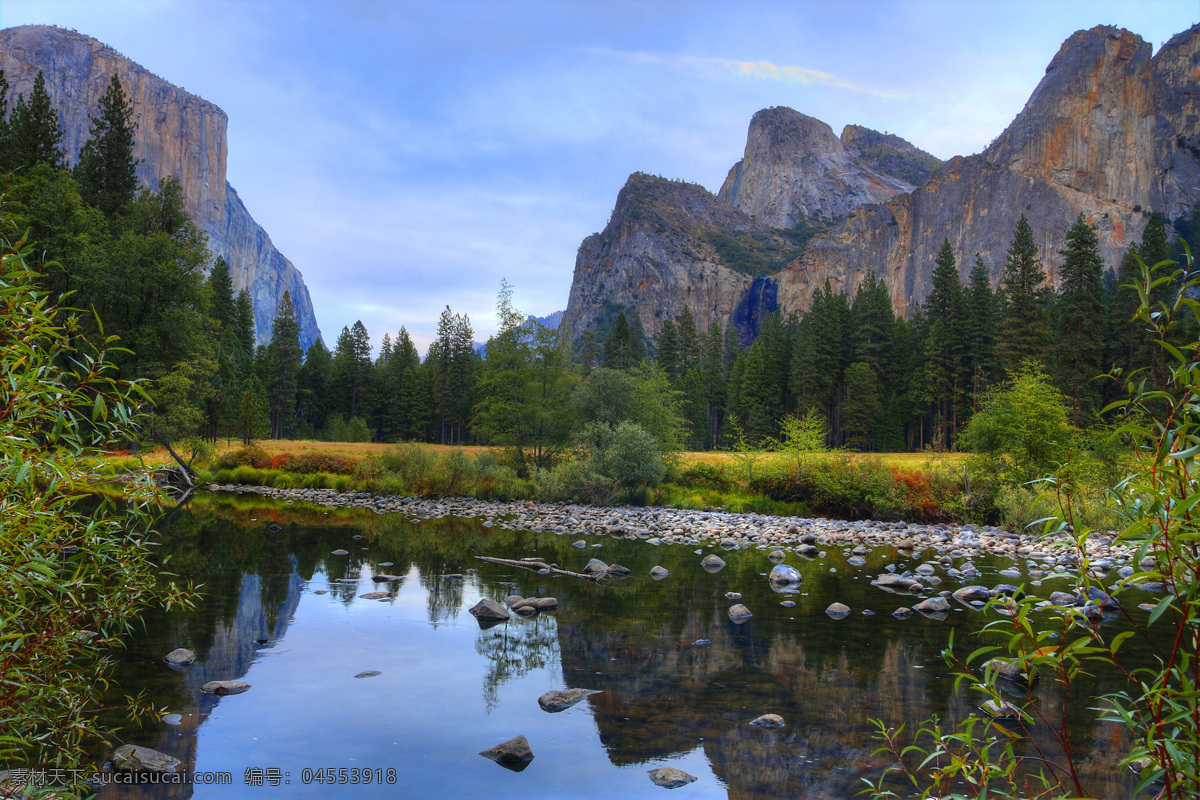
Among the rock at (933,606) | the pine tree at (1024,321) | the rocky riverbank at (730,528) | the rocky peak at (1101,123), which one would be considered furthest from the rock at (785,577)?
the rocky peak at (1101,123)

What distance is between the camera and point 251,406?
46281mm

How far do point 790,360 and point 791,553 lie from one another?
176 feet

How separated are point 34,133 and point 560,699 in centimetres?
4655

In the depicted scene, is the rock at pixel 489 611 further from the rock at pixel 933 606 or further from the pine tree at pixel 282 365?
the pine tree at pixel 282 365

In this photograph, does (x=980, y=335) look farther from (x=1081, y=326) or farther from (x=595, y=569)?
(x=595, y=569)

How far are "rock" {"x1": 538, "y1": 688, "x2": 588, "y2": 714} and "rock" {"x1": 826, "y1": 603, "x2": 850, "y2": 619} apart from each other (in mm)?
5896

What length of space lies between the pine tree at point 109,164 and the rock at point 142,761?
40962mm

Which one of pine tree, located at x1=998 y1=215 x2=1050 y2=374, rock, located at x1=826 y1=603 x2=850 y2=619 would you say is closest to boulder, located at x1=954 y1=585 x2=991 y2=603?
rock, located at x1=826 y1=603 x2=850 y2=619

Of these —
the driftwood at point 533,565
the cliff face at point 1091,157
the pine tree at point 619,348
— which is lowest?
the driftwood at point 533,565

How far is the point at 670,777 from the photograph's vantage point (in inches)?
235

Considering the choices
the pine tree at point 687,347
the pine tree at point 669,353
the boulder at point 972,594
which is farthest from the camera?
the pine tree at point 687,347

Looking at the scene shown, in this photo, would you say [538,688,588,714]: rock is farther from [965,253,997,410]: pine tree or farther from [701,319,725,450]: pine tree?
[701,319,725,450]: pine tree

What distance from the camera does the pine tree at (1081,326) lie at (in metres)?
43.6

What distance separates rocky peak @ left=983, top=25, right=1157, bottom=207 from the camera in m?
117
